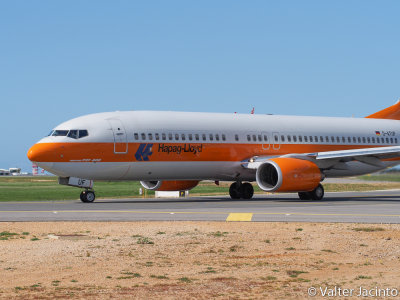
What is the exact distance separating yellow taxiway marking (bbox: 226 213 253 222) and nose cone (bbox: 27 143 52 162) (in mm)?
10417

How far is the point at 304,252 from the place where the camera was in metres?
13.9

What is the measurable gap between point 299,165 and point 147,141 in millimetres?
7541

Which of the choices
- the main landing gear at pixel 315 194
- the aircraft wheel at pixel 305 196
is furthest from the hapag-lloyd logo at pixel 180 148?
the main landing gear at pixel 315 194

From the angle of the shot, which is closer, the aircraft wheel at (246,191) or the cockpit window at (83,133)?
the cockpit window at (83,133)

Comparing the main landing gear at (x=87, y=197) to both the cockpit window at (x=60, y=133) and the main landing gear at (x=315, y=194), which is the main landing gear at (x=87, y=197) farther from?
the main landing gear at (x=315, y=194)

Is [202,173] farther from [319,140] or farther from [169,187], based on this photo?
[319,140]

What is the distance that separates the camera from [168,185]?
35.5 meters

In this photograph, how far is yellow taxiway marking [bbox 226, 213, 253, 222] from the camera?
20.0 m

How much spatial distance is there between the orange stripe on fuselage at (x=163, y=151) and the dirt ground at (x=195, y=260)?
1069 cm

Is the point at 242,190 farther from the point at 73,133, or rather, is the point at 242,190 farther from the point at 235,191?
the point at 73,133

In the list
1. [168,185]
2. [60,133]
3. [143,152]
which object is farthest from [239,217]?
[168,185]

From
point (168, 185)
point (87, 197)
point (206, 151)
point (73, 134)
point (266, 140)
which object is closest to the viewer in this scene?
point (73, 134)

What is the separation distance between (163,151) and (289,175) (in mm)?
6172

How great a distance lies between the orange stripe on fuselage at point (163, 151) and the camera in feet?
95.7
